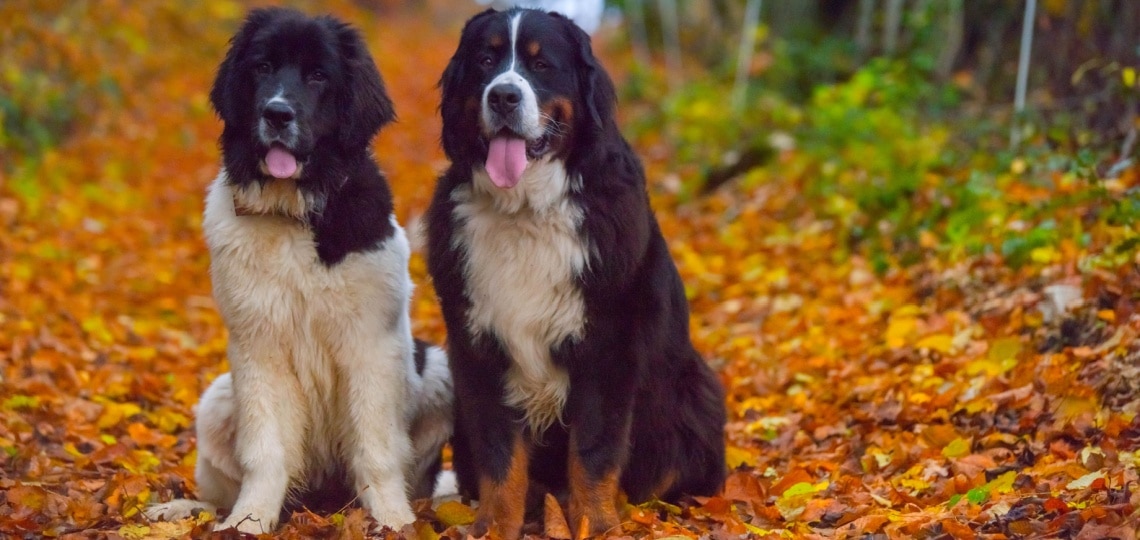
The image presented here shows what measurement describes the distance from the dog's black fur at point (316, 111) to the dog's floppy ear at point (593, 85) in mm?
818

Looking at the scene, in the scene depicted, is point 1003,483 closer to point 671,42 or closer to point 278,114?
point 278,114

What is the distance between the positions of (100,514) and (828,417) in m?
3.20

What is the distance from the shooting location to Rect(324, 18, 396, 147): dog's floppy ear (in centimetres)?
415

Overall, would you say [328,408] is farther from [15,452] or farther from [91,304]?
[91,304]

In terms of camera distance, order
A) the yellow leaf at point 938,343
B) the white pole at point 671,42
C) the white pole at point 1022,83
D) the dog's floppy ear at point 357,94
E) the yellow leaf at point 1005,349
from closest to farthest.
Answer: the dog's floppy ear at point 357,94 < the yellow leaf at point 1005,349 < the yellow leaf at point 938,343 < the white pole at point 1022,83 < the white pole at point 671,42

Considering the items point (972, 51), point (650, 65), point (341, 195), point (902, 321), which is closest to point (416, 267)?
point (902, 321)

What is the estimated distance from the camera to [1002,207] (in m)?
6.72

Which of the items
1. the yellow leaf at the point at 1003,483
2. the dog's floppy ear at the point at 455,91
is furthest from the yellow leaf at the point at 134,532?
the yellow leaf at the point at 1003,483

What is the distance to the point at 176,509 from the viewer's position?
4273 mm

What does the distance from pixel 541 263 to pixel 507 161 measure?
1.22 feet

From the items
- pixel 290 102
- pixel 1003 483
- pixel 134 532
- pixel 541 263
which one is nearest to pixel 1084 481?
pixel 1003 483

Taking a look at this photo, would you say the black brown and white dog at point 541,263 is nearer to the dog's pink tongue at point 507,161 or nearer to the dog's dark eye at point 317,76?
the dog's pink tongue at point 507,161

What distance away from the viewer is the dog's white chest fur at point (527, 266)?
12.8 feet

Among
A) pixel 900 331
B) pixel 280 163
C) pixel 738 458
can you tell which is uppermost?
pixel 280 163
